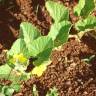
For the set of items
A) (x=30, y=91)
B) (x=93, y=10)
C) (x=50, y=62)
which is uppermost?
(x=93, y=10)

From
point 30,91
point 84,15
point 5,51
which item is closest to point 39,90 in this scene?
point 30,91

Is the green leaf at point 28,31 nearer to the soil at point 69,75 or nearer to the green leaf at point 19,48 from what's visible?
the green leaf at point 19,48

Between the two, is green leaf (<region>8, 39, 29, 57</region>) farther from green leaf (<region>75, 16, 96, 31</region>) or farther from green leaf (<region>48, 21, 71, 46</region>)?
green leaf (<region>75, 16, 96, 31</region>)

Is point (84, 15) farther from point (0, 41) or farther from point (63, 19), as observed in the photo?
point (0, 41)

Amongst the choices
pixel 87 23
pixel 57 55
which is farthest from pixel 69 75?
pixel 87 23

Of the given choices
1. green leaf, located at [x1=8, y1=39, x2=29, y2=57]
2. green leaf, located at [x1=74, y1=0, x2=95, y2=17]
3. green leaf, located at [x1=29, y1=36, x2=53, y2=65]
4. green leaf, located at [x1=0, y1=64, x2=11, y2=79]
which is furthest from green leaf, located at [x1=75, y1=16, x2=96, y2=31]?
green leaf, located at [x1=0, y1=64, x2=11, y2=79]

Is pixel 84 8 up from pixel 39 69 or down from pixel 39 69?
up

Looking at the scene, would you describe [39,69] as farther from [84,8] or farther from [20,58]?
[84,8]
